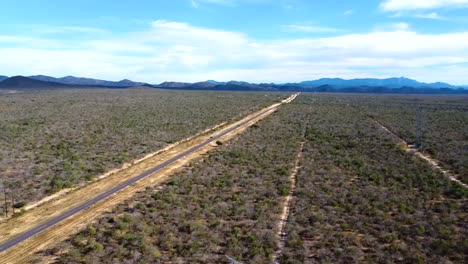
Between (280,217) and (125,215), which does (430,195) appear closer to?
(280,217)

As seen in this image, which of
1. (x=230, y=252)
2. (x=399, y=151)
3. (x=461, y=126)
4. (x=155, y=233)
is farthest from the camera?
(x=461, y=126)

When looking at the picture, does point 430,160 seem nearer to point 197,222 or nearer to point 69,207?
point 197,222

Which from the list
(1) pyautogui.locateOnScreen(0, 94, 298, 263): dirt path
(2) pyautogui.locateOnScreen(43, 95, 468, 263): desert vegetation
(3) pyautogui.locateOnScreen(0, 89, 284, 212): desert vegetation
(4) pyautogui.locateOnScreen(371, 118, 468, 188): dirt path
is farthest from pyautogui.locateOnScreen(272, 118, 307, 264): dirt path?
(3) pyautogui.locateOnScreen(0, 89, 284, 212): desert vegetation

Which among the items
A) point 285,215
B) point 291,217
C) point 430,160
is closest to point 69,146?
point 285,215

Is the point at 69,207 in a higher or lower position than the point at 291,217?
higher

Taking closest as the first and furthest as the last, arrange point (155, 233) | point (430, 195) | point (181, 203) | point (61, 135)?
point (155, 233)
point (181, 203)
point (430, 195)
point (61, 135)

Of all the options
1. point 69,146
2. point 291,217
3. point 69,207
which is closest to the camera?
point 291,217

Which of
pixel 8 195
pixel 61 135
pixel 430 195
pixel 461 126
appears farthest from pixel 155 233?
pixel 461 126
